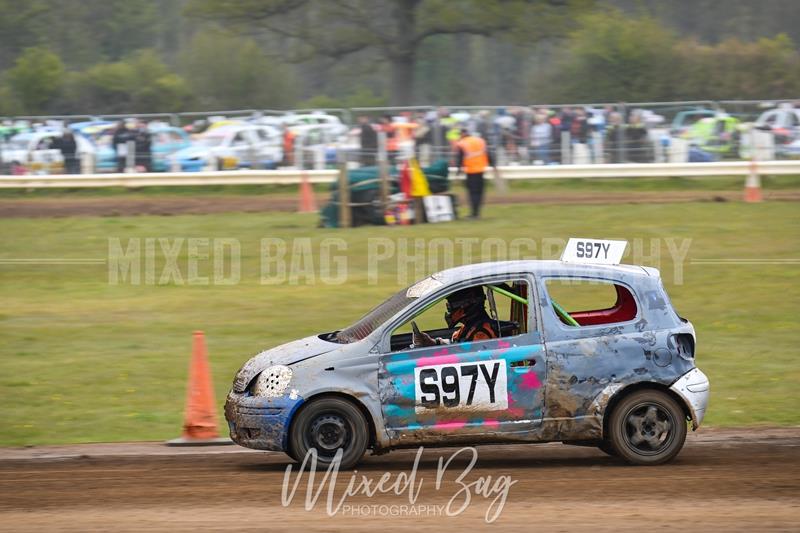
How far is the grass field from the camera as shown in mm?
11172

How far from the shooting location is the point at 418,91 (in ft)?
201

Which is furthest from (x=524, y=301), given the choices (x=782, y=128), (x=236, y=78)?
(x=236, y=78)

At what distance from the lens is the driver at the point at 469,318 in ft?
27.7

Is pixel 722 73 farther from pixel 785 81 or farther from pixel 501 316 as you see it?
pixel 501 316

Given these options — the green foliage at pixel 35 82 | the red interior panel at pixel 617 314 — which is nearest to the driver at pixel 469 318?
the red interior panel at pixel 617 314

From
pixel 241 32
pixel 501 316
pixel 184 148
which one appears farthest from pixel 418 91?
pixel 501 316

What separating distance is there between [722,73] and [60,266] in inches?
1347

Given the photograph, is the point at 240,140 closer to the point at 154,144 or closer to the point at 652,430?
the point at 154,144

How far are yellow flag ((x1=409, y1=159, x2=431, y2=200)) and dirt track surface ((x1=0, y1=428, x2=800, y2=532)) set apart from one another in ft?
44.6

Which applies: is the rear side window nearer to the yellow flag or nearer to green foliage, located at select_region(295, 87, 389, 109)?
the yellow flag

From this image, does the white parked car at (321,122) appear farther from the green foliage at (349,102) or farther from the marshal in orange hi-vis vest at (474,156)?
the green foliage at (349,102)

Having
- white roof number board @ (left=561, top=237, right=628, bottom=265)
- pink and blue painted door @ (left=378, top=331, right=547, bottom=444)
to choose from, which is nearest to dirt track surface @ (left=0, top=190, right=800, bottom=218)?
white roof number board @ (left=561, top=237, right=628, bottom=265)

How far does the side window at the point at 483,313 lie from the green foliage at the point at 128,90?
1607 inches

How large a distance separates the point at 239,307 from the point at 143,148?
45.3 ft
